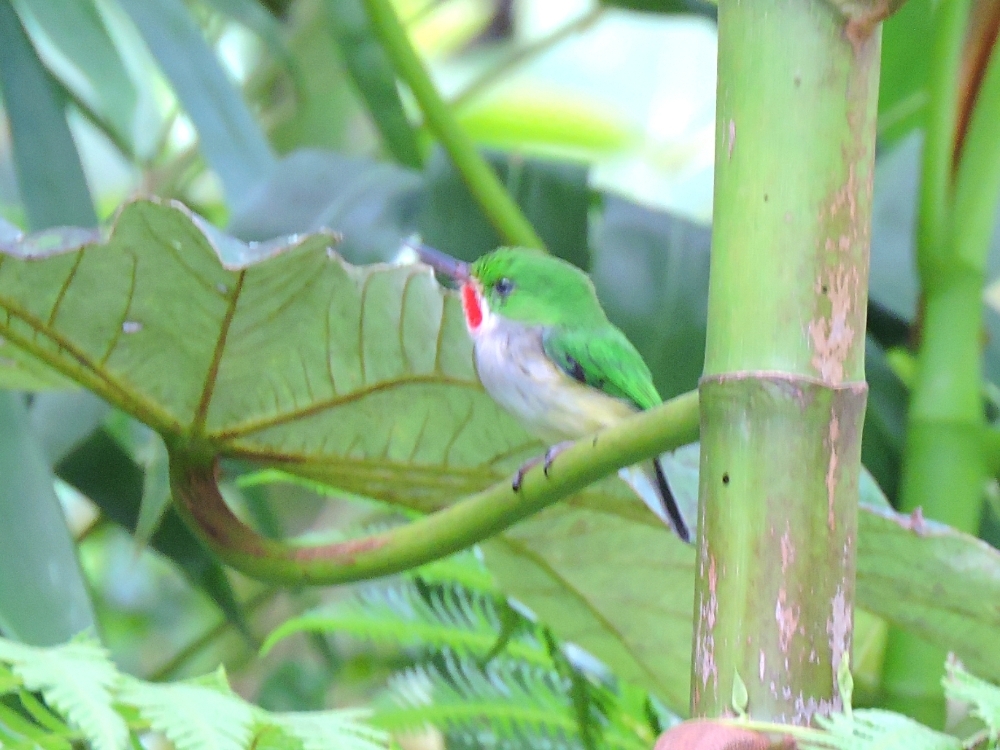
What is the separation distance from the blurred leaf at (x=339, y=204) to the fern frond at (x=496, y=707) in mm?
322

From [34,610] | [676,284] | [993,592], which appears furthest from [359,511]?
[993,592]

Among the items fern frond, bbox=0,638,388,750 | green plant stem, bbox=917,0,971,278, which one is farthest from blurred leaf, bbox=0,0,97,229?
green plant stem, bbox=917,0,971,278

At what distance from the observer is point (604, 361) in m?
0.68

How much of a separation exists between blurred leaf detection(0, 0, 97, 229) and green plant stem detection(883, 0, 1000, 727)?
0.58 meters

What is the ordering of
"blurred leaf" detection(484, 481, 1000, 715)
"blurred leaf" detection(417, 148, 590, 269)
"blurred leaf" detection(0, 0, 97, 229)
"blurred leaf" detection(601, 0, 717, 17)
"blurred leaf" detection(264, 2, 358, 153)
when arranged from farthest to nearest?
1. "blurred leaf" detection(264, 2, 358, 153)
2. "blurred leaf" detection(601, 0, 717, 17)
3. "blurred leaf" detection(417, 148, 590, 269)
4. "blurred leaf" detection(0, 0, 97, 229)
5. "blurred leaf" detection(484, 481, 1000, 715)

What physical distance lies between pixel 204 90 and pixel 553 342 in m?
0.33

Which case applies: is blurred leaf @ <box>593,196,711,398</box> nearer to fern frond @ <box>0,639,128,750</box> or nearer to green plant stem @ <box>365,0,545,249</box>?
green plant stem @ <box>365,0,545,249</box>

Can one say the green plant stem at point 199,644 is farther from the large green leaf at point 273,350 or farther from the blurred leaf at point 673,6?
the blurred leaf at point 673,6

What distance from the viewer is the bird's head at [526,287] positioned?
0.69 meters

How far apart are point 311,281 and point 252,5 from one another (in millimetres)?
512

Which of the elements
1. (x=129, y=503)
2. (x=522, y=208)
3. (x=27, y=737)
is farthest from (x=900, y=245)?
(x=27, y=737)

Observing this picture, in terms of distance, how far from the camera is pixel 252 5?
0.88 m

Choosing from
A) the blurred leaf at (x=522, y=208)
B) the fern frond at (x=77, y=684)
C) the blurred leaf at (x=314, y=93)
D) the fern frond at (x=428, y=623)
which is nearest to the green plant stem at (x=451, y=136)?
the blurred leaf at (x=522, y=208)

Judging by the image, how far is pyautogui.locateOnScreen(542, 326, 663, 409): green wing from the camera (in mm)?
676
